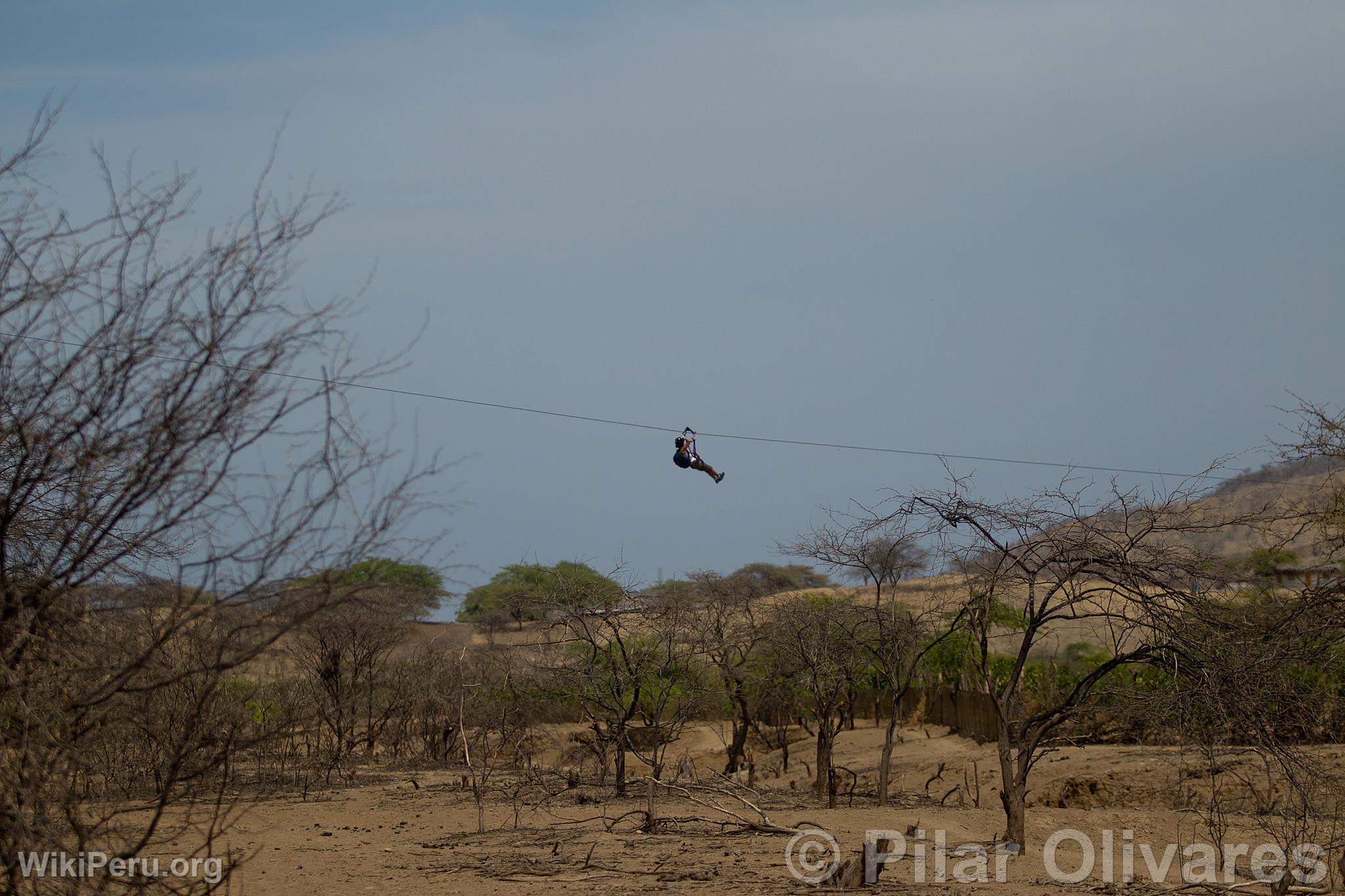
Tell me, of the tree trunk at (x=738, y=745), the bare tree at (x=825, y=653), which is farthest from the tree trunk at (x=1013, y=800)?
the tree trunk at (x=738, y=745)

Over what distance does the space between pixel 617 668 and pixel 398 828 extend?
3.64m

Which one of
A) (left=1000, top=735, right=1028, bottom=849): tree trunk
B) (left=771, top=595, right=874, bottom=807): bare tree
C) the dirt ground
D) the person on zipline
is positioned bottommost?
the dirt ground

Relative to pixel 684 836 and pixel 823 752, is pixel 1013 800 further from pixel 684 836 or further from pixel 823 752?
pixel 823 752

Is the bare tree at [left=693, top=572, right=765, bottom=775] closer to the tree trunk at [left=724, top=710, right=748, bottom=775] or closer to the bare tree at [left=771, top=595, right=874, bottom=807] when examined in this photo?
the tree trunk at [left=724, top=710, right=748, bottom=775]

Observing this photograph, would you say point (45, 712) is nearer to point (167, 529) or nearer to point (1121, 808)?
point (167, 529)

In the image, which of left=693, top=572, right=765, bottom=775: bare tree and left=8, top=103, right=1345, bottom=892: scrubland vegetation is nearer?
left=8, top=103, right=1345, bottom=892: scrubland vegetation

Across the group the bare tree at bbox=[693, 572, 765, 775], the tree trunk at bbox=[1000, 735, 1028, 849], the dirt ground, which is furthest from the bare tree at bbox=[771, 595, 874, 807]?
the tree trunk at bbox=[1000, 735, 1028, 849]

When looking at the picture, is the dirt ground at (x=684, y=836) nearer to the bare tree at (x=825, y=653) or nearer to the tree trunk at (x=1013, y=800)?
the tree trunk at (x=1013, y=800)

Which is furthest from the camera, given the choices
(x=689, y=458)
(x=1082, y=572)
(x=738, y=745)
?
(x=738, y=745)

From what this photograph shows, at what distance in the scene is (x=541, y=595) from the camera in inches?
614

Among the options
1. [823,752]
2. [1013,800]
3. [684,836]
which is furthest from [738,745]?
[1013,800]

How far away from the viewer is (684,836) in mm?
11172

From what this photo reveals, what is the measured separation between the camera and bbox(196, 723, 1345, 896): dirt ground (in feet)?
29.8

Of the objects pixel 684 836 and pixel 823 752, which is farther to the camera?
pixel 823 752
